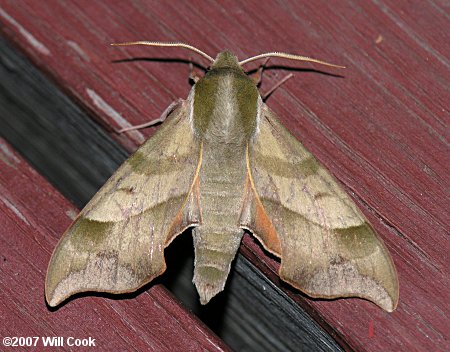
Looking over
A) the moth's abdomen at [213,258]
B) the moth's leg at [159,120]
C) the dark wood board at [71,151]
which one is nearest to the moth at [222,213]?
the moth's abdomen at [213,258]

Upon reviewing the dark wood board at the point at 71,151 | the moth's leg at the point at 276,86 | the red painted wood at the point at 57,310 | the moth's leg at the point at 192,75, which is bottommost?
the red painted wood at the point at 57,310

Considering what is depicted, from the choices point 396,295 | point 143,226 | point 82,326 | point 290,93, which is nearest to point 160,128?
point 143,226

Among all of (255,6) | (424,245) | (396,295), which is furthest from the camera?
(255,6)

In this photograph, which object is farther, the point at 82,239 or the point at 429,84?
the point at 429,84

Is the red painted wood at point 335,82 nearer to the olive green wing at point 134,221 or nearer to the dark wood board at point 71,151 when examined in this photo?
the dark wood board at point 71,151

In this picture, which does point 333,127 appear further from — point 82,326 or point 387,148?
point 82,326

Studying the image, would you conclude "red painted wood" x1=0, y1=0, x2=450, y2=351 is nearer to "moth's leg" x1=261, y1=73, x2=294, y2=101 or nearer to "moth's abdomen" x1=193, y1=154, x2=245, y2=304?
"moth's leg" x1=261, y1=73, x2=294, y2=101

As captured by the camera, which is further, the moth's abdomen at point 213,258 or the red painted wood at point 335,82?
the red painted wood at point 335,82

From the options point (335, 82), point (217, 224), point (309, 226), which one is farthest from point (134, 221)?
point (335, 82)

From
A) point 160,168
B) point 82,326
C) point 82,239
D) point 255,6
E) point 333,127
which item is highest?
point 255,6
